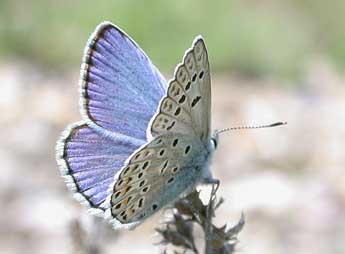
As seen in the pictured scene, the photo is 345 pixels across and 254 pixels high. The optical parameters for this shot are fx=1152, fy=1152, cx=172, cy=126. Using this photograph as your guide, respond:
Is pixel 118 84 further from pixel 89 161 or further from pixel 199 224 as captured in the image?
pixel 199 224

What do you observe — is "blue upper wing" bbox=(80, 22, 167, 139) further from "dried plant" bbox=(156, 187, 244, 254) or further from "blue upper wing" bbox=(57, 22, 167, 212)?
"dried plant" bbox=(156, 187, 244, 254)

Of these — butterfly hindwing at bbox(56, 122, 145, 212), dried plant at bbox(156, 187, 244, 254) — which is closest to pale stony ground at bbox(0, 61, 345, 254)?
butterfly hindwing at bbox(56, 122, 145, 212)

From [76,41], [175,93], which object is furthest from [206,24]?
[175,93]

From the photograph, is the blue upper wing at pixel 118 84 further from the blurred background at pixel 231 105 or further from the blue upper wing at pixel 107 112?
the blurred background at pixel 231 105

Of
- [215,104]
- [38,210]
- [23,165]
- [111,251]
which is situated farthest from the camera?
[215,104]

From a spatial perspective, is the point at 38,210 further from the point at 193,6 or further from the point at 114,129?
the point at 193,6

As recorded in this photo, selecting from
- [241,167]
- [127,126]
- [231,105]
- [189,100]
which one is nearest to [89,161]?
[127,126]
